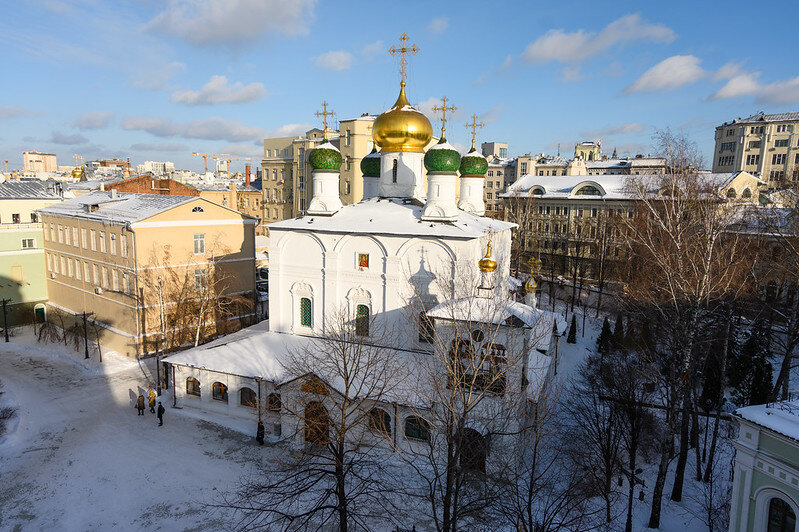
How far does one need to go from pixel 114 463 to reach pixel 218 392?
3711 mm

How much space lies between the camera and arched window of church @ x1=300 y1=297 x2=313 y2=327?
19.2m

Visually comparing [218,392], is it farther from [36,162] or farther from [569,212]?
[36,162]

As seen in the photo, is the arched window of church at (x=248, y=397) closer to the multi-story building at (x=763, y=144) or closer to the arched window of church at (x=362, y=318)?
the arched window of church at (x=362, y=318)

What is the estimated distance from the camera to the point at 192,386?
707 inches

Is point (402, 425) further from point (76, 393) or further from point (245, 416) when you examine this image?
point (76, 393)

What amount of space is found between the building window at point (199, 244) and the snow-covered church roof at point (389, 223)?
7.66m

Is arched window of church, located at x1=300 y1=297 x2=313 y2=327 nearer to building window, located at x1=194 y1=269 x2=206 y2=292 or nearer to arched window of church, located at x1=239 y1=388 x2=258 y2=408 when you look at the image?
arched window of church, located at x1=239 y1=388 x2=258 y2=408

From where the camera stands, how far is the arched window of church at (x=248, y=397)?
16756 mm

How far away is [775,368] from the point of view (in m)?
22.0

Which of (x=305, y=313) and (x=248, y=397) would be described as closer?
(x=248, y=397)

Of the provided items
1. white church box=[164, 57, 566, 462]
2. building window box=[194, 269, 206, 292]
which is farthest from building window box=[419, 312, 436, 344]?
building window box=[194, 269, 206, 292]

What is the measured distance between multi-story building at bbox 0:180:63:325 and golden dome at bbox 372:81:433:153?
76.6 ft

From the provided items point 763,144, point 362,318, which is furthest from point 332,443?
point 763,144

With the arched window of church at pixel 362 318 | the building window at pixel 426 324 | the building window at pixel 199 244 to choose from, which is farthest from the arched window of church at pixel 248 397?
the building window at pixel 199 244
